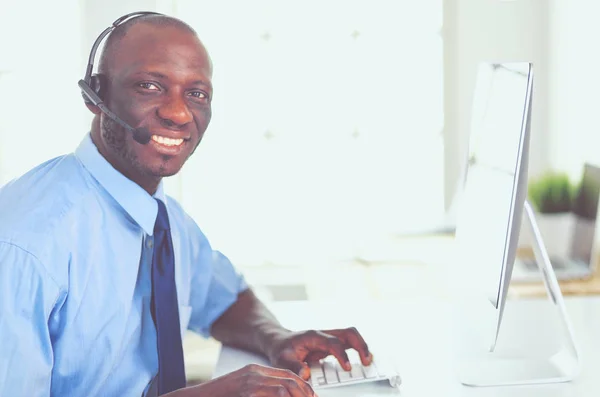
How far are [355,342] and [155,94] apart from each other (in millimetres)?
465

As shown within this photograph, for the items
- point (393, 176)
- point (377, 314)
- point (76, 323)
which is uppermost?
point (76, 323)

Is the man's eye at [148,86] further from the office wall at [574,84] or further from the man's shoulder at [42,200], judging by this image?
the office wall at [574,84]

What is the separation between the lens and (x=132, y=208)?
1.16 m

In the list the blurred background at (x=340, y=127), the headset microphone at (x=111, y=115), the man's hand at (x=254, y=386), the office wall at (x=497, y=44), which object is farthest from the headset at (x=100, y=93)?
the office wall at (x=497, y=44)

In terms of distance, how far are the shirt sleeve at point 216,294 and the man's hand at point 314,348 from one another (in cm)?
24

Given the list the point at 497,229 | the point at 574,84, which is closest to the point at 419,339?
the point at 497,229

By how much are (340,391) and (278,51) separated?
2.66 meters

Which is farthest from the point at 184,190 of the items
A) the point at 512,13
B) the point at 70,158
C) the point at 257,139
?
the point at 70,158

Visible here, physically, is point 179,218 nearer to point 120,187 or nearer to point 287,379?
point 120,187

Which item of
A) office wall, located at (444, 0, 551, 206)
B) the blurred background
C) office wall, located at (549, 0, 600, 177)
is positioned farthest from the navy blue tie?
office wall, located at (444, 0, 551, 206)

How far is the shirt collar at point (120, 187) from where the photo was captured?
Answer: 1154mm

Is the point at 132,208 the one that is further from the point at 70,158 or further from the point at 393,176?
the point at 393,176

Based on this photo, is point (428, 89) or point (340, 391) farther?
point (428, 89)

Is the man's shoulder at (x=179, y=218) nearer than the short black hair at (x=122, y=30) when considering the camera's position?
No
